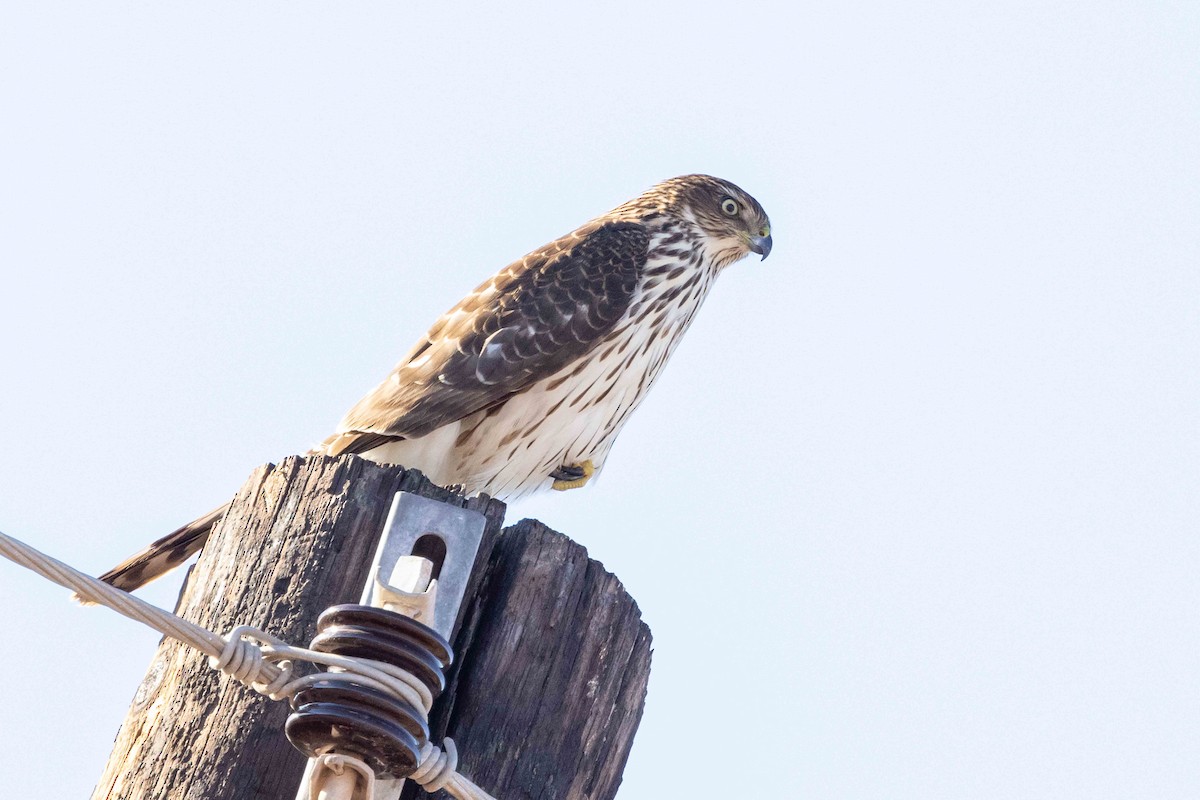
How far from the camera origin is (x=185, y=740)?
126 inches

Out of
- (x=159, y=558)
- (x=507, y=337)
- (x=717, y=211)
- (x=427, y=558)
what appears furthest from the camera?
(x=717, y=211)

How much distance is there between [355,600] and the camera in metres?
3.26

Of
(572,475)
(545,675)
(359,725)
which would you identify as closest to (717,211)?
(572,475)

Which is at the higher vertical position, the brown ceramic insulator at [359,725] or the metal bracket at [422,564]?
the metal bracket at [422,564]

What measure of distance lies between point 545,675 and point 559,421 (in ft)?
10.5

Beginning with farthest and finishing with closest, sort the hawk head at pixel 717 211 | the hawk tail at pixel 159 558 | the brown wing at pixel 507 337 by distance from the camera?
the hawk head at pixel 717 211, the brown wing at pixel 507 337, the hawk tail at pixel 159 558

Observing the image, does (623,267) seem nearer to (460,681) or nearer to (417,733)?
(460,681)

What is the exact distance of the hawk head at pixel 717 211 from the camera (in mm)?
8039

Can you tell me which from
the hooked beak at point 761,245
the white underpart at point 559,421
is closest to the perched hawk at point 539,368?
the white underpart at point 559,421

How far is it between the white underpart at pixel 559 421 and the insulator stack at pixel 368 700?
3.35 meters

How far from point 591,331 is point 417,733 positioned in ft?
12.8

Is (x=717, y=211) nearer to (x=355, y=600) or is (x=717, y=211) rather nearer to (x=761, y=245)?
(x=761, y=245)

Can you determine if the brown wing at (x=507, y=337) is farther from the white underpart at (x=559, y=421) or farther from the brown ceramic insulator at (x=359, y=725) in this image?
the brown ceramic insulator at (x=359, y=725)

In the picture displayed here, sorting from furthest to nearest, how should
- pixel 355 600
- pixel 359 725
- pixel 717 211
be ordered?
pixel 717 211 < pixel 355 600 < pixel 359 725
